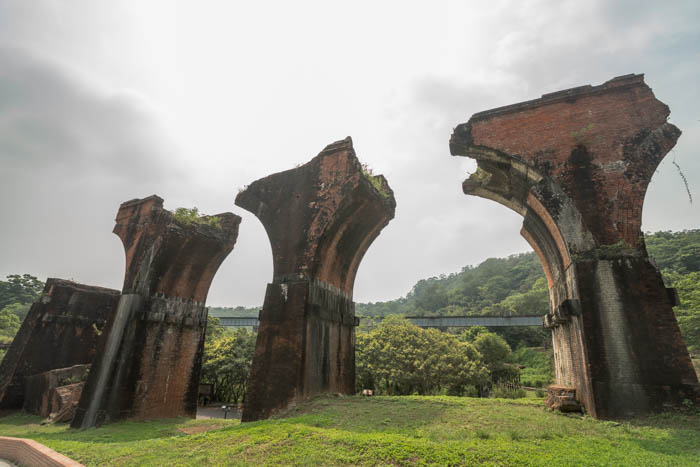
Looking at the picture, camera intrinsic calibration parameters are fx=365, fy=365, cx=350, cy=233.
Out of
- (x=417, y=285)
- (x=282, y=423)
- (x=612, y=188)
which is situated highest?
(x=417, y=285)

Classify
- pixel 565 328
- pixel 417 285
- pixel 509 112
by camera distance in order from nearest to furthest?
pixel 565 328 → pixel 509 112 → pixel 417 285

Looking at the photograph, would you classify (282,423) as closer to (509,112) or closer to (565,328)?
(565,328)

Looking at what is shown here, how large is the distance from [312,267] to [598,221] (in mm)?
6339

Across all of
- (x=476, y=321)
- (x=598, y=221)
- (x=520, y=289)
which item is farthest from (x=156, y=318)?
(x=520, y=289)

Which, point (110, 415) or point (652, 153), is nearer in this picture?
point (652, 153)

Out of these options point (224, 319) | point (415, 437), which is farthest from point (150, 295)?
point (224, 319)

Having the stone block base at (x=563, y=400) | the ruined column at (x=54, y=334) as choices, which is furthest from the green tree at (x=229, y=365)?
the stone block base at (x=563, y=400)

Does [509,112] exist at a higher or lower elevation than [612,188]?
higher

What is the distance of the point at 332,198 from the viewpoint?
9617 millimetres

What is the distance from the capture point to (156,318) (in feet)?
39.2

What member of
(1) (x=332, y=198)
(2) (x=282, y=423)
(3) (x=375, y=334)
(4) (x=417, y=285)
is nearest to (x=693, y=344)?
(3) (x=375, y=334)

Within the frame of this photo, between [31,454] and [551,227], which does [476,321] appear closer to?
[551,227]

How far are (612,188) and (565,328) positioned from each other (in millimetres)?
3147

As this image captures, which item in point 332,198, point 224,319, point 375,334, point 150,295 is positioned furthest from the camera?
point 224,319
